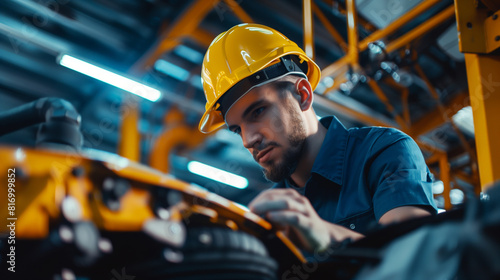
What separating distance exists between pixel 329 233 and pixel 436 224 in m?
0.23

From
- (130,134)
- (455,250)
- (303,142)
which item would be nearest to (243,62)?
(303,142)

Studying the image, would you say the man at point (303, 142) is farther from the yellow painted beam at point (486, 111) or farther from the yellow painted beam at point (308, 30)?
the yellow painted beam at point (308, 30)

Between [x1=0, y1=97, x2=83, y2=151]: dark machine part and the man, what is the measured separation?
70 centimetres

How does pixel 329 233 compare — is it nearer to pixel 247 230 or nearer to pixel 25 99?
pixel 247 230

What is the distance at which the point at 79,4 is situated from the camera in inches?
169

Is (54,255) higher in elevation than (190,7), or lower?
lower

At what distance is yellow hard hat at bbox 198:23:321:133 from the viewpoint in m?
1.75

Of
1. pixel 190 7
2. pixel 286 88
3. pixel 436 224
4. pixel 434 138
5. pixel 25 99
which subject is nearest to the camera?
pixel 436 224

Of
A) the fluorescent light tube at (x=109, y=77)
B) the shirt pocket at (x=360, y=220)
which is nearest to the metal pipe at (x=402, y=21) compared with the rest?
the fluorescent light tube at (x=109, y=77)

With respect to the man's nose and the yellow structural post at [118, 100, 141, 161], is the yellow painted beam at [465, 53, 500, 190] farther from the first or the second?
the yellow structural post at [118, 100, 141, 161]

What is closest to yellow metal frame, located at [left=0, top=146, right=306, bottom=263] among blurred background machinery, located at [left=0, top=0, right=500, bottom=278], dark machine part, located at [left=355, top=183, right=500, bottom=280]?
dark machine part, located at [left=355, top=183, right=500, bottom=280]

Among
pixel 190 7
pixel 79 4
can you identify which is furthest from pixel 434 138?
pixel 79 4

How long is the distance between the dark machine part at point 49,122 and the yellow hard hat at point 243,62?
0.80 meters

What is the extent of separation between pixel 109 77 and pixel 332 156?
305cm
